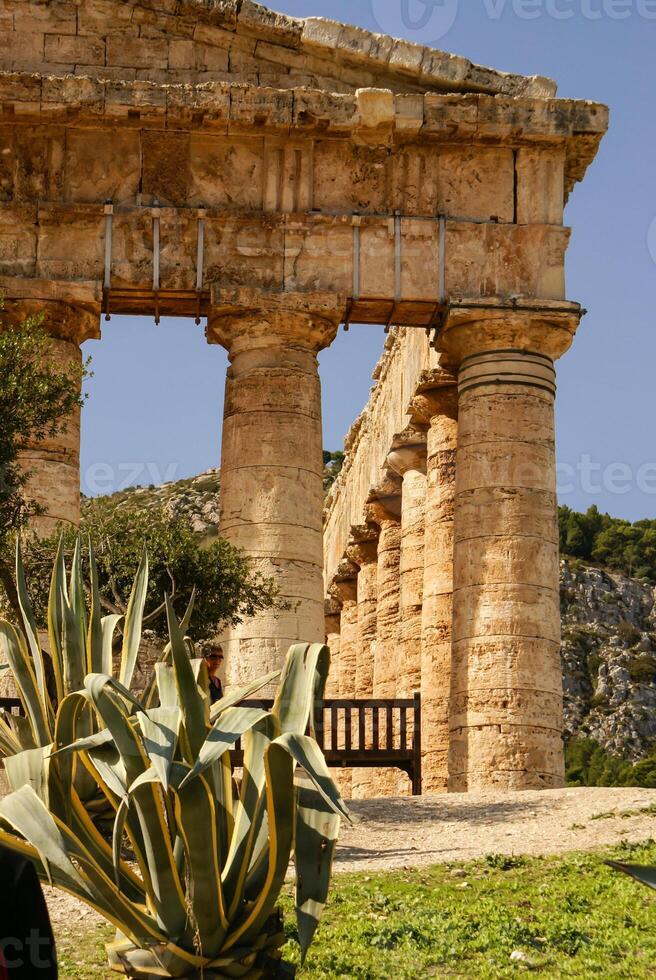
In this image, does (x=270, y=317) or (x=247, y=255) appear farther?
(x=247, y=255)

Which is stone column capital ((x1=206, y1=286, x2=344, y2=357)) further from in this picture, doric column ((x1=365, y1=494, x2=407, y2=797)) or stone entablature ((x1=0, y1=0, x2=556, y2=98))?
doric column ((x1=365, y1=494, x2=407, y2=797))

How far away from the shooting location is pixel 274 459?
63.5 ft

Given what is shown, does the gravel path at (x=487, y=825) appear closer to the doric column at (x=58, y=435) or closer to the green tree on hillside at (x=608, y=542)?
the doric column at (x=58, y=435)

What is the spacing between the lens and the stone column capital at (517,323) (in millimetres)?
19812

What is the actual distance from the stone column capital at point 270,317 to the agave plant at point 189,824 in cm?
1252

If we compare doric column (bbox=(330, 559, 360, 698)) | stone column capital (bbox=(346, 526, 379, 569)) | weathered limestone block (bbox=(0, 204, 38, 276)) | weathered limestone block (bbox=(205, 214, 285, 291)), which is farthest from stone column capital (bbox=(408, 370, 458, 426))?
doric column (bbox=(330, 559, 360, 698))

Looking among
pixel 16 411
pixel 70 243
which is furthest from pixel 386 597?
pixel 16 411

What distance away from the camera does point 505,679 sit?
1852 centimetres

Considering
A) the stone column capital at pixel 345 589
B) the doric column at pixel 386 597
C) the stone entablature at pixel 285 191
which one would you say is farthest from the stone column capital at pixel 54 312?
the stone column capital at pixel 345 589

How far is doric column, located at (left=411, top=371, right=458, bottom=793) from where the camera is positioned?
22.4 m

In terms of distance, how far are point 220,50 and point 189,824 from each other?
15.6 metres

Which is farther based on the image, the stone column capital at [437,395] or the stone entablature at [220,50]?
the stone column capital at [437,395]

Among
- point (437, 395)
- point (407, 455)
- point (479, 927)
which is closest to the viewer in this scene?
point (479, 927)

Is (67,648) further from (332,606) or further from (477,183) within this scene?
(332,606)
